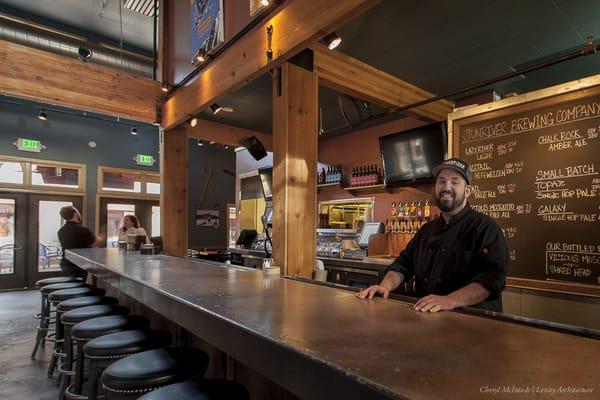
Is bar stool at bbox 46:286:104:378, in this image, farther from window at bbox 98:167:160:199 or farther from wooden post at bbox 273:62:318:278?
window at bbox 98:167:160:199

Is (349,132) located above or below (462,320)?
above

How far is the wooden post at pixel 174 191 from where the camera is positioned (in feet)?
13.4

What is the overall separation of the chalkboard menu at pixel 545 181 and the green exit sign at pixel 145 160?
27.4ft

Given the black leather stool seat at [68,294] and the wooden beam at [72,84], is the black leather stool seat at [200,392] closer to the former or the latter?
the black leather stool seat at [68,294]

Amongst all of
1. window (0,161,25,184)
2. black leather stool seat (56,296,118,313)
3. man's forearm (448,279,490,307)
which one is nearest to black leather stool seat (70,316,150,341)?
black leather stool seat (56,296,118,313)

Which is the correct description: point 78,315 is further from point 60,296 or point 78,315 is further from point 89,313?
point 60,296

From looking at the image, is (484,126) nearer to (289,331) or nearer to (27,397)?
(289,331)

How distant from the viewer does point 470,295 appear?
143cm

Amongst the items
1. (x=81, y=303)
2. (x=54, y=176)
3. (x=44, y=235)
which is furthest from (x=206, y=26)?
(x=44, y=235)

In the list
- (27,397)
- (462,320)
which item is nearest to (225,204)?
(27,397)

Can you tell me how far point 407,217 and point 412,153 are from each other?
0.89 meters

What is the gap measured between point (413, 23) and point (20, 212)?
863cm

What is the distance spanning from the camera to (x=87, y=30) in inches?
273

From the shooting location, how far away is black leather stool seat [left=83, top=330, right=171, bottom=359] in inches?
65.8
